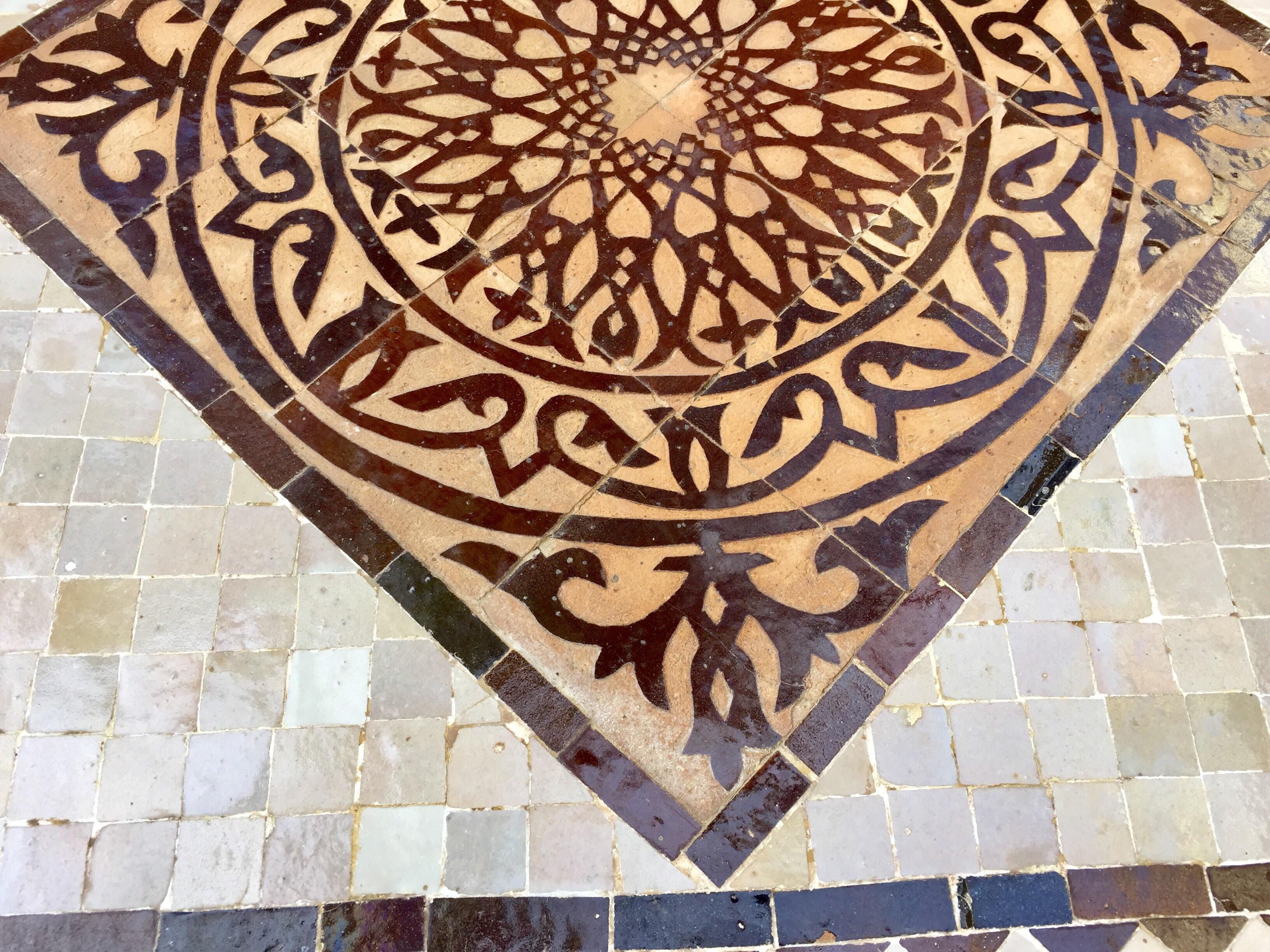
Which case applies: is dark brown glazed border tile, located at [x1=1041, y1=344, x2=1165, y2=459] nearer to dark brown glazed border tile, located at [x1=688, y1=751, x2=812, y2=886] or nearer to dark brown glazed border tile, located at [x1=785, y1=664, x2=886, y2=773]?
dark brown glazed border tile, located at [x1=785, y1=664, x2=886, y2=773]

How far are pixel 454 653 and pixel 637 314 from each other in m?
1.09

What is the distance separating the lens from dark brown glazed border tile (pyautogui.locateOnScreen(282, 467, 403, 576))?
231 centimetres

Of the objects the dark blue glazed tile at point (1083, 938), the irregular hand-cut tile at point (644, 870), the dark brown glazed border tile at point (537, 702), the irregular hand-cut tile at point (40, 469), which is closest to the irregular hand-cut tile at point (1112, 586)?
the dark blue glazed tile at point (1083, 938)

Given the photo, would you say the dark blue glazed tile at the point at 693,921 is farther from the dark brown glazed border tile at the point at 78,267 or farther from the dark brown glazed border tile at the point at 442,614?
the dark brown glazed border tile at the point at 78,267

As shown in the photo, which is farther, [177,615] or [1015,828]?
[177,615]

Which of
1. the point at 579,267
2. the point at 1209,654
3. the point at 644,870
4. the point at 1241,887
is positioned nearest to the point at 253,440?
the point at 579,267

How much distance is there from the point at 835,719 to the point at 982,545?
62cm

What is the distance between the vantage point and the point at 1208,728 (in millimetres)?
2209

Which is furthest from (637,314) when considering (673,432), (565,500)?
(565,500)

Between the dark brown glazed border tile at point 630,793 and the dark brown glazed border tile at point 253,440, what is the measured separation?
1.06 metres

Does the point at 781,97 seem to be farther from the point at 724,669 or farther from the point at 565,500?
the point at 724,669

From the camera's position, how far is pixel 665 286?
262 cm

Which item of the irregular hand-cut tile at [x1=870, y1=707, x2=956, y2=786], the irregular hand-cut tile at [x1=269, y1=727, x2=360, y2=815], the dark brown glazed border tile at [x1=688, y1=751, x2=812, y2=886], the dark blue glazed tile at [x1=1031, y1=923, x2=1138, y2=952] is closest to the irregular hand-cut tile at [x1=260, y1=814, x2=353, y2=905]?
the irregular hand-cut tile at [x1=269, y1=727, x2=360, y2=815]

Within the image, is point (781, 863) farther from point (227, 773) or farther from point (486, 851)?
point (227, 773)
